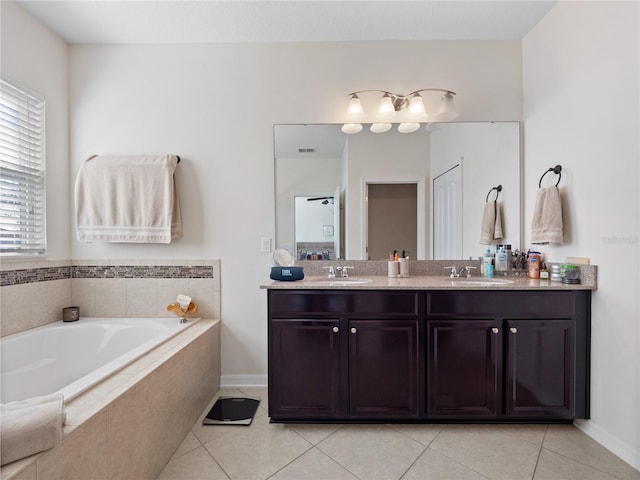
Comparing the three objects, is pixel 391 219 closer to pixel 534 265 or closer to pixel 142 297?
pixel 534 265

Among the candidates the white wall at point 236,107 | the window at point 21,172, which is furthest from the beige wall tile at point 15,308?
the white wall at point 236,107

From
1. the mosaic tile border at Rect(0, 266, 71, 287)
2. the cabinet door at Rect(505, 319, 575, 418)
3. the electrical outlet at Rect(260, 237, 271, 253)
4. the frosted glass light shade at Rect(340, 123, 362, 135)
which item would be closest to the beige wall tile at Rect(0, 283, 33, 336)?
the mosaic tile border at Rect(0, 266, 71, 287)

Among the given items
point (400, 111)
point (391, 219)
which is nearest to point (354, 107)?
point (400, 111)

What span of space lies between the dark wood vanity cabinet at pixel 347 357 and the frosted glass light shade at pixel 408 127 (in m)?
1.22

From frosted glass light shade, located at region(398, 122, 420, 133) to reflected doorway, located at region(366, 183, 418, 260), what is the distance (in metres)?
0.39

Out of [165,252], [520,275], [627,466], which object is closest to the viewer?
[627,466]

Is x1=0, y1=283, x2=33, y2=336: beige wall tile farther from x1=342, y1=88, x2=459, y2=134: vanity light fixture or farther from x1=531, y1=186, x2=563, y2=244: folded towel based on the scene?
x1=531, y1=186, x2=563, y2=244: folded towel

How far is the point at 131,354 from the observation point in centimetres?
169

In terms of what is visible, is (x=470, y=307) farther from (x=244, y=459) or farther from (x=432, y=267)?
(x=244, y=459)

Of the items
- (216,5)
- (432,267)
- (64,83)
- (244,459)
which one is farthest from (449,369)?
(64,83)

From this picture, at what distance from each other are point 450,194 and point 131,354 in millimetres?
2229

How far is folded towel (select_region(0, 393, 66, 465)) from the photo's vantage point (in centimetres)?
91

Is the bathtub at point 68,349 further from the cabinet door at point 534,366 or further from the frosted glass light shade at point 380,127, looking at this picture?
the cabinet door at point 534,366

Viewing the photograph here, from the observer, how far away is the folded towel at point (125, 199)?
7.62ft
